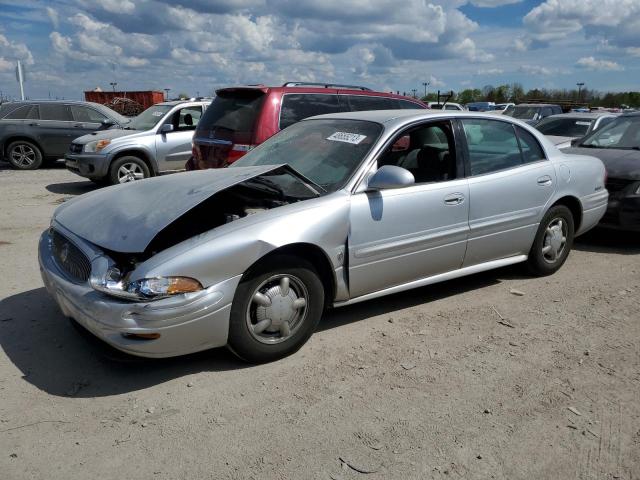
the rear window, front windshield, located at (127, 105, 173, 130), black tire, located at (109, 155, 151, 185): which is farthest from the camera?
front windshield, located at (127, 105, 173, 130)

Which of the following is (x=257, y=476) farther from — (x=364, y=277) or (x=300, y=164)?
(x=300, y=164)

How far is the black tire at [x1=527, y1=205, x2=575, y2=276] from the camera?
534 cm

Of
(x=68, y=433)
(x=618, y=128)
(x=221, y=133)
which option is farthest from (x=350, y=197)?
(x=618, y=128)

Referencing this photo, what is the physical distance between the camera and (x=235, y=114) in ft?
23.4

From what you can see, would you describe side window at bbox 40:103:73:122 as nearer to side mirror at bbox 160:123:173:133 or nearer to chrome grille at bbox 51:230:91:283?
side mirror at bbox 160:123:173:133

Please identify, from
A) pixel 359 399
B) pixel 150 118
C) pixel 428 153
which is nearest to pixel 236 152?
pixel 428 153

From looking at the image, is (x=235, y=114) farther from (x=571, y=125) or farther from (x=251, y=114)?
(x=571, y=125)

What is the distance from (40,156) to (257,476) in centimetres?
1325

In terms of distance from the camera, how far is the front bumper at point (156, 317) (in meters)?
3.21

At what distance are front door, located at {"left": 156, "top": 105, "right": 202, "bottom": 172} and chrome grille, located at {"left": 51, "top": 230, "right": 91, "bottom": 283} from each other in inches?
280

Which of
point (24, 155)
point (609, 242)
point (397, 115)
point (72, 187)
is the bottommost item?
point (72, 187)

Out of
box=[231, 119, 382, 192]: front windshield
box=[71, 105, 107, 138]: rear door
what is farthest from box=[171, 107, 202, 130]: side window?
box=[231, 119, 382, 192]: front windshield

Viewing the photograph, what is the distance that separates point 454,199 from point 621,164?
3.36 metres

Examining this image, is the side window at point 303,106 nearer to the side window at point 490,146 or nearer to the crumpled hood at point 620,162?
the side window at point 490,146
